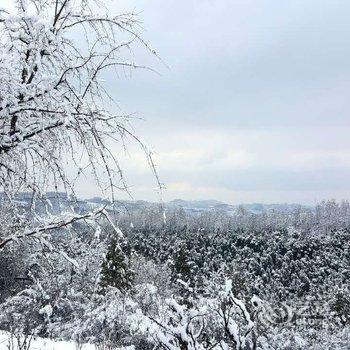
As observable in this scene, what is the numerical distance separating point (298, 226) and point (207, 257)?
53417mm

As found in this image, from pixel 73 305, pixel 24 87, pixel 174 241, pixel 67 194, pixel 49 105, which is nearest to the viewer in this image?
pixel 24 87

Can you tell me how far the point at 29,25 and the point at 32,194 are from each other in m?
0.86

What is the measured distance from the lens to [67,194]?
8.12 feet

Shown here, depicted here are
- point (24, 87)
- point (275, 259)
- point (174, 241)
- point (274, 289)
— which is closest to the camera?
point (24, 87)

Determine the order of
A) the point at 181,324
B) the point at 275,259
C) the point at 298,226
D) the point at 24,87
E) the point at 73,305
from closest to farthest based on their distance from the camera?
the point at 24,87 → the point at 181,324 → the point at 73,305 → the point at 275,259 → the point at 298,226

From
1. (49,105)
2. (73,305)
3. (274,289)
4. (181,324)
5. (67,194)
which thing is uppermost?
(49,105)

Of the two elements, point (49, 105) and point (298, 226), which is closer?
point (49, 105)

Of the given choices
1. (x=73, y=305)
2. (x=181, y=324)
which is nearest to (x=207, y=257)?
(x=73, y=305)

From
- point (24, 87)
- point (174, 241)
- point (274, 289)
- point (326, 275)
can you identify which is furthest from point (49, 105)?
point (174, 241)

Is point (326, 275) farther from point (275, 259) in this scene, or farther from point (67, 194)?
point (67, 194)

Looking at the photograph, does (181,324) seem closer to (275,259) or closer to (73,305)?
(73,305)

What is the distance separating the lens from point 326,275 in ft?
298

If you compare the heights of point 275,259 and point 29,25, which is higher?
point 29,25

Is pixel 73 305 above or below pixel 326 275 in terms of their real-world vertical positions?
above
